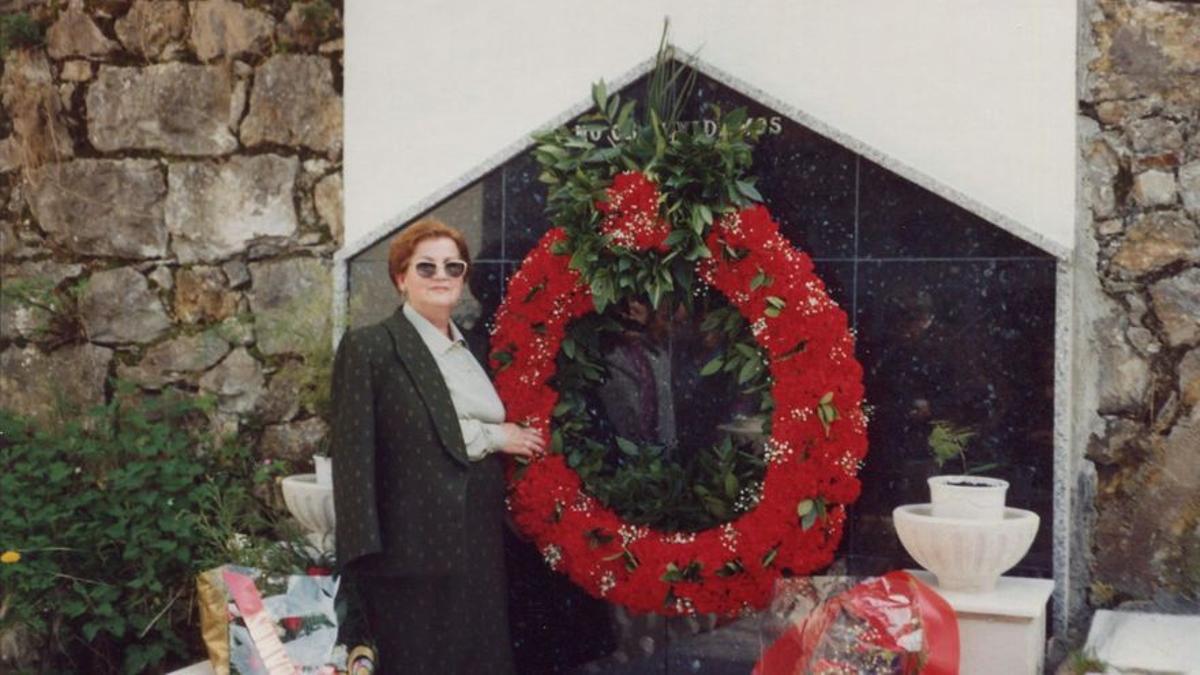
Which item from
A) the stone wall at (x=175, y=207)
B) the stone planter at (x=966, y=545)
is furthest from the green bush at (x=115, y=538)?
the stone planter at (x=966, y=545)

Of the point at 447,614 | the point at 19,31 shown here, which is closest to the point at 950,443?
the point at 447,614

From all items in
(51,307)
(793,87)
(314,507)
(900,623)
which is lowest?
(900,623)

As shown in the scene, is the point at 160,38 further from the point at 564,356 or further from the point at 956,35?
the point at 956,35

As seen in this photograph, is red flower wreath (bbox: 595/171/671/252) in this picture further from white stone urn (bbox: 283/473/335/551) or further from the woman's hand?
white stone urn (bbox: 283/473/335/551)

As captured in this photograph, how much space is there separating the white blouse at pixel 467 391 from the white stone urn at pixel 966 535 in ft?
3.91

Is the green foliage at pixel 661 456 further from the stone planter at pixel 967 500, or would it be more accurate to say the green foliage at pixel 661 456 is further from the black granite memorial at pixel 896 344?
the stone planter at pixel 967 500

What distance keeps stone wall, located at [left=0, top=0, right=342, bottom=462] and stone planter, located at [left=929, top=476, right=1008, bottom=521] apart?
2170mm

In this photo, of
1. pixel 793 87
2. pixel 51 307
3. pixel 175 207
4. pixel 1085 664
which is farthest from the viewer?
pixel 51 307

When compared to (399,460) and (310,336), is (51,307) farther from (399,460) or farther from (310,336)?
(399,460)

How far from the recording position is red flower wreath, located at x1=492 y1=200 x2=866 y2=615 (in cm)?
402

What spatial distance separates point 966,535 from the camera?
12.4 feet

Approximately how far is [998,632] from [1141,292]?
1.15m

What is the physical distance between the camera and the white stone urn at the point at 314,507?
Result: 4570mm

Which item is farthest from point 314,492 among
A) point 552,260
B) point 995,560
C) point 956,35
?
point 956,35
